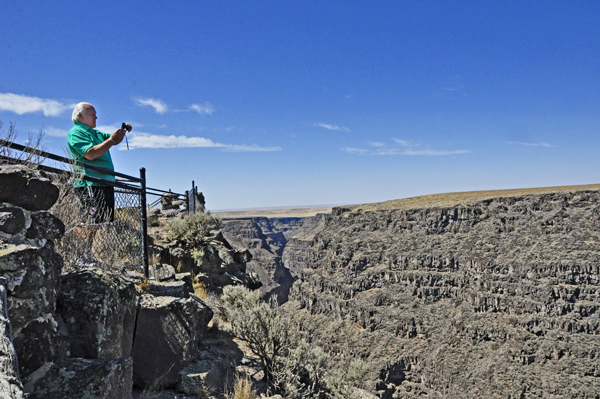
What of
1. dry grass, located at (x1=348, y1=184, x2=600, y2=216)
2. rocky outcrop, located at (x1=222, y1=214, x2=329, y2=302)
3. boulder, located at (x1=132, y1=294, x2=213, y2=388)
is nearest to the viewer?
boulder, located at (x1=132, y1=294, x2=213, y2=388)

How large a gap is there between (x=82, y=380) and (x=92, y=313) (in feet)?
2.33

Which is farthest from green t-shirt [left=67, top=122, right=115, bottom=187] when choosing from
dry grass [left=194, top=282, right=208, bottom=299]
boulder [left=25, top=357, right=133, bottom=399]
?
dry grass [left=194, top=282, right=208, bottom=299]

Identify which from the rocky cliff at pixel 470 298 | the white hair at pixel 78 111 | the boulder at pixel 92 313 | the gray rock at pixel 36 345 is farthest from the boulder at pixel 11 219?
the rocky cliff at pixel 470 298

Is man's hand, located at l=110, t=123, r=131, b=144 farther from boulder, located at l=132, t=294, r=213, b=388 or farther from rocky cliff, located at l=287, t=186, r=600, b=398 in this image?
rocky cliff, located at l=287, t=186, r=600, b=398

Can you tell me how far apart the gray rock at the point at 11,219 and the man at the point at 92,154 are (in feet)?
→ 4.35

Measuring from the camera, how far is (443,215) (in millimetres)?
57438

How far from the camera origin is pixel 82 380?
2105mm

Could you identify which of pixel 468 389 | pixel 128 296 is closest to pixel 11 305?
pixel 128 296

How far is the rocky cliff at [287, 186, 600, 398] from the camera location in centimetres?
3637

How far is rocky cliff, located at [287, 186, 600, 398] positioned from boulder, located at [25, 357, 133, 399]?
31.6 metres

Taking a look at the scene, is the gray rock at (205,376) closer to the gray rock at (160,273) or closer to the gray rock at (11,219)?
the gray rock at (160,273)

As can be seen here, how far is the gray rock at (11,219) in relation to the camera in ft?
7.06

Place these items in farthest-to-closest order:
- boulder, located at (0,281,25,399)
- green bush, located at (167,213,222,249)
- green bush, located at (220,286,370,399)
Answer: green bush, located at (167,213,222,249) → green bush, located at (220,286,370,399) → boulder, located at (0,281,25,399)

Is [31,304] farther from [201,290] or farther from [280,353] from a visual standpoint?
[201,290]
